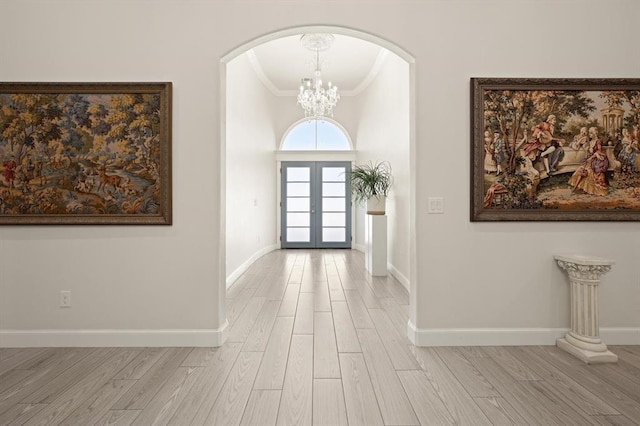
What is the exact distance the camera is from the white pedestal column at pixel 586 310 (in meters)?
2.68

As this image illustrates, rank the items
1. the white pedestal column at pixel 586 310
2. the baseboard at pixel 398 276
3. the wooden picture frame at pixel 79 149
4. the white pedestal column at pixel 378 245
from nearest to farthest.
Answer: the white pedestal column at pixel 586 310 < the wooden picture frame at pixel 79 149 < the baseboard at pixel 398 276 < the white pedestal column at pixel 378 245

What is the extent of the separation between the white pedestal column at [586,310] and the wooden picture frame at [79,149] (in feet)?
10.8

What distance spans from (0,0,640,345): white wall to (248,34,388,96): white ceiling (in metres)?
3.16

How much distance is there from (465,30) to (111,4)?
2935 millimetres

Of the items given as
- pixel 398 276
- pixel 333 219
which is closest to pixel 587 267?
pixel 398 276

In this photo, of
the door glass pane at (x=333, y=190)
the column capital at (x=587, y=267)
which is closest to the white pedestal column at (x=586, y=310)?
the column capital at (x=587, y=267)

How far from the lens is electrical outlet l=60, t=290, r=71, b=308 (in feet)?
9.68

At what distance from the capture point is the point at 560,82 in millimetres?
2943

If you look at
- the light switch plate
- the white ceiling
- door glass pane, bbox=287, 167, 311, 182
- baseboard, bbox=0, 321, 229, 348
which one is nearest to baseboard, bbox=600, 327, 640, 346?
the light switch plate

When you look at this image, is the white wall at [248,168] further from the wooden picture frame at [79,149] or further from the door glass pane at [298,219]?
the wooden picture frame at [79,149]

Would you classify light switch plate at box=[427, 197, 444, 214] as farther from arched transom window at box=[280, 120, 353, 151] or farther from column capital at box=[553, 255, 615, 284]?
arched transom window at box=[280, 120, 353, 151]

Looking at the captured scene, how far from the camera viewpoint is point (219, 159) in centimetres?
299

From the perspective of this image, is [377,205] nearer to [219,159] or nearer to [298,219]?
[219,159]

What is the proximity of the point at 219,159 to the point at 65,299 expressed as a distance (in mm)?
1718
